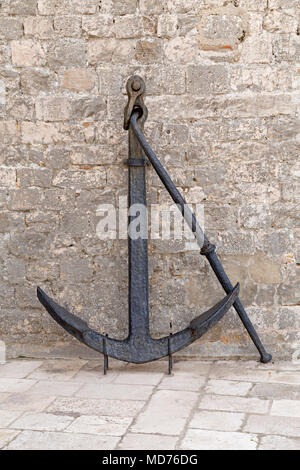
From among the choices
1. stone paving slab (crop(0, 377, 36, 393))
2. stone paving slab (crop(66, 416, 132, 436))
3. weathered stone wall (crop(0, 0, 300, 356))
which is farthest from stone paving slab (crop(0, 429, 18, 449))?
weathered stone wall (crop(0, 0, 300, 356))

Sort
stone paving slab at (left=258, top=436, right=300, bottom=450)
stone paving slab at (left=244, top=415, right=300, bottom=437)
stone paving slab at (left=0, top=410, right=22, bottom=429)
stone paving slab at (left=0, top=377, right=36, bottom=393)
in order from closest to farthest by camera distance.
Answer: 1. stone paving slab at (left=258, top=436, right=300, bottom=450)
2. stone paving slab at (left=244, top=415, right=300, bottom=437)
3. stone paving slab at (left=0, top=410, right=22, bottom=429)
4. stone paving slab at (left=0, top=377, right=36, bottom=393)

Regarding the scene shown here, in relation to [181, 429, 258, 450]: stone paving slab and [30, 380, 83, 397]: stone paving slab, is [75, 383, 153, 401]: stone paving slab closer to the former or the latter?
[30, 380, 83, 397]: stone paving slab

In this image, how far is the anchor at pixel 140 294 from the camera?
342cm

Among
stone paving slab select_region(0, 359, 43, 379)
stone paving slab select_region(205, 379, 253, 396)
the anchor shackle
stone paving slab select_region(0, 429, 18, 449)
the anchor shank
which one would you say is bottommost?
stone paving slab select_region(0, 359, 43, 379)

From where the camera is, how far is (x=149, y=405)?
3035 mm

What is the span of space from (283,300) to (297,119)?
3.82 ft

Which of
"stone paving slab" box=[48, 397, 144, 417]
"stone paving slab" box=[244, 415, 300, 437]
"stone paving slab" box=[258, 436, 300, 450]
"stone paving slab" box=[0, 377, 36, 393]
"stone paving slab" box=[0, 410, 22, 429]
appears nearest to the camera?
"stone paving slab" box=[258, 436, 300, 450]

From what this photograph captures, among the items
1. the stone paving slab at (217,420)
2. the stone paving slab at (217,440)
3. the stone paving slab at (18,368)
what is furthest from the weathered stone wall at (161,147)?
the stone paving slab at (217,440)

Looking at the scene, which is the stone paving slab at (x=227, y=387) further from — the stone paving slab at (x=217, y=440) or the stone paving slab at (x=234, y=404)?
the stone paving slab at (x=217, y=440)

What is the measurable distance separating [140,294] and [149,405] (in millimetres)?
706

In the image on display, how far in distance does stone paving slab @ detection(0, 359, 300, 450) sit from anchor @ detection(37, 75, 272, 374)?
0.60 ft

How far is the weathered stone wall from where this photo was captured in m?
3.80
